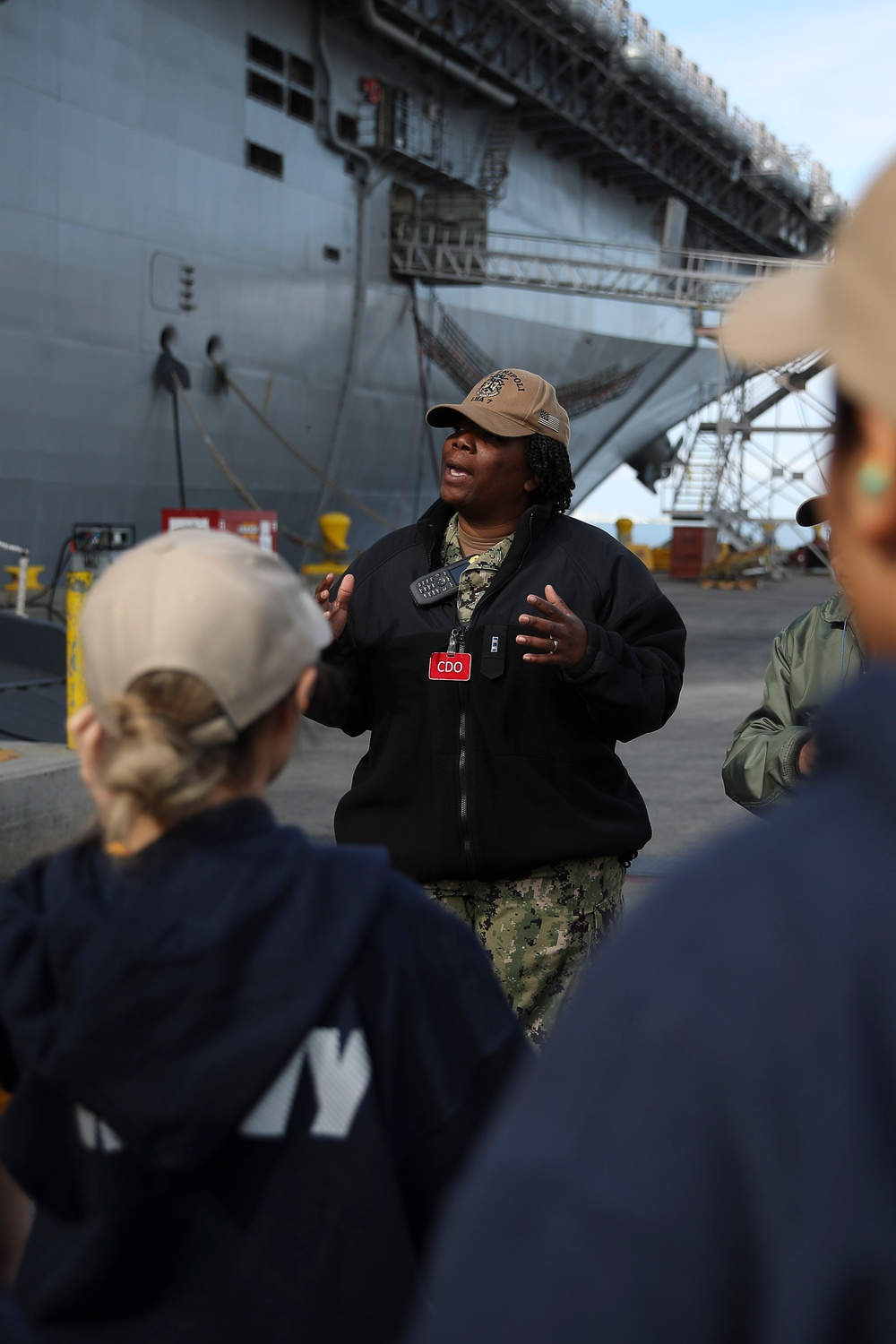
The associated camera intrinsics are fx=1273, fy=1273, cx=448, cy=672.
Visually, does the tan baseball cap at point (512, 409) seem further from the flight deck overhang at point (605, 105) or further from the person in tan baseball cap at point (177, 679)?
the flight deck overhang at point (605, 105)

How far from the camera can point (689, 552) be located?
88.2 feet

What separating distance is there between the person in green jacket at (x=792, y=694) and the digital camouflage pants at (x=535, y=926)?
42cm

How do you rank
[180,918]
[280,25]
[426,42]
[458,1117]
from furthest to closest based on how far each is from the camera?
1. [426,42]
2. [280,25]
3. [458,1117]
4. [180,918]

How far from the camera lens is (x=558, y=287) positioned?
2142 cm

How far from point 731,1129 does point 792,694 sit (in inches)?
93.7

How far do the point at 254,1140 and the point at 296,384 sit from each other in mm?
18066

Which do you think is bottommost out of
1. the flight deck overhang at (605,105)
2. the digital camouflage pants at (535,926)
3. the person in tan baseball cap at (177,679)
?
the digital camouflage pants at (535,926)

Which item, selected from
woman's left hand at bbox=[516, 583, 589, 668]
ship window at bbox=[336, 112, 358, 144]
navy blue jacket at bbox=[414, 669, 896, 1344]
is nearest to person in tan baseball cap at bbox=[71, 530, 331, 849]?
navy blue jacket at bbox=[414, 669, 896, 1344]

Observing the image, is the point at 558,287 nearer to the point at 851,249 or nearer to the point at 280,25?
the point at 280,25

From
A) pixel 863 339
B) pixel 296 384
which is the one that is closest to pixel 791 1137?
pixel 863 339

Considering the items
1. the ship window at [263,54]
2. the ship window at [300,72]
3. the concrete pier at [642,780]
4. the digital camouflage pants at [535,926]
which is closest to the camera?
the digital camouflage pants at [535,926]

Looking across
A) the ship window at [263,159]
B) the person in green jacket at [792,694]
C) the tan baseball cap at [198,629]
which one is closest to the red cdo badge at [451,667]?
the person in green jacket at [792,694]

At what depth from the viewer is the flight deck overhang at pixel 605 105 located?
2048 centimetres

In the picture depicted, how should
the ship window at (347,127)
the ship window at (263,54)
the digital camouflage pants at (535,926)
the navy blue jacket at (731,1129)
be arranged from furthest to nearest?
1. the ship window at (347,127)
2. the ship window at (263,54)
3. the digital camouflage pants at (535,926)
4. the navy blue jacket at (731,1129)
